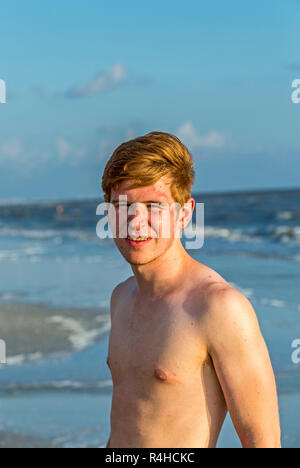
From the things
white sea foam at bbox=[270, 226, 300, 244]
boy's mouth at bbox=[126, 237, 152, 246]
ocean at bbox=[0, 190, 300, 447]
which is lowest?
ocean at bbox=[0, 190, 300, 447]

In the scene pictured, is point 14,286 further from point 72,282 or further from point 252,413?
point 252,413

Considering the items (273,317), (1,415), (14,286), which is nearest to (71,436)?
(1,415)

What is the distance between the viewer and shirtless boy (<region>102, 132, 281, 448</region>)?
195cm

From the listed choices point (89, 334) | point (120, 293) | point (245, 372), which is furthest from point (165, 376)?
point (89, 334)

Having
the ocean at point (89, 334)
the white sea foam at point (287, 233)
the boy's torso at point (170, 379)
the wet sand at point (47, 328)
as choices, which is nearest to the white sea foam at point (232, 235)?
the white sea foam at point (287, 233)

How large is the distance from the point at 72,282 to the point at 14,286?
44.6 inches

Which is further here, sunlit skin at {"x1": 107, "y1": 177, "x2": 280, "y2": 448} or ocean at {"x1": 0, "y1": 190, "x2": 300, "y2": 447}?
ocean at {"x1": 0, "y1": 190, "x2": 300, "y2": 447}

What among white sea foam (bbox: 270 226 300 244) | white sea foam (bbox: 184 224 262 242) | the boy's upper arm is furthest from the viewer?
white sea foam (bbox: 184 224 262 242)

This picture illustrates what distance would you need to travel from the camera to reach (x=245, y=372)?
194 cm

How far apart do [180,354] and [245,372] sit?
0.25 meters

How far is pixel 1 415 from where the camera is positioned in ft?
19.0

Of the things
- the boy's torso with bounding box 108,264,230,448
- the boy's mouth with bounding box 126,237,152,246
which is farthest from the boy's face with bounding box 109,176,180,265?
the boy's torso with bounding box 108,264,230,448

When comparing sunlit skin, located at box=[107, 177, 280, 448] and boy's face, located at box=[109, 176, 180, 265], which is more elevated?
boy's face, located at box=[109, 176, 180, 265]

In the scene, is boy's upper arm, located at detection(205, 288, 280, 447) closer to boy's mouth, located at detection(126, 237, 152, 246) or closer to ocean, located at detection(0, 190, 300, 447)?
boy's mouth, located at detection(126, 237, 152, 246)
